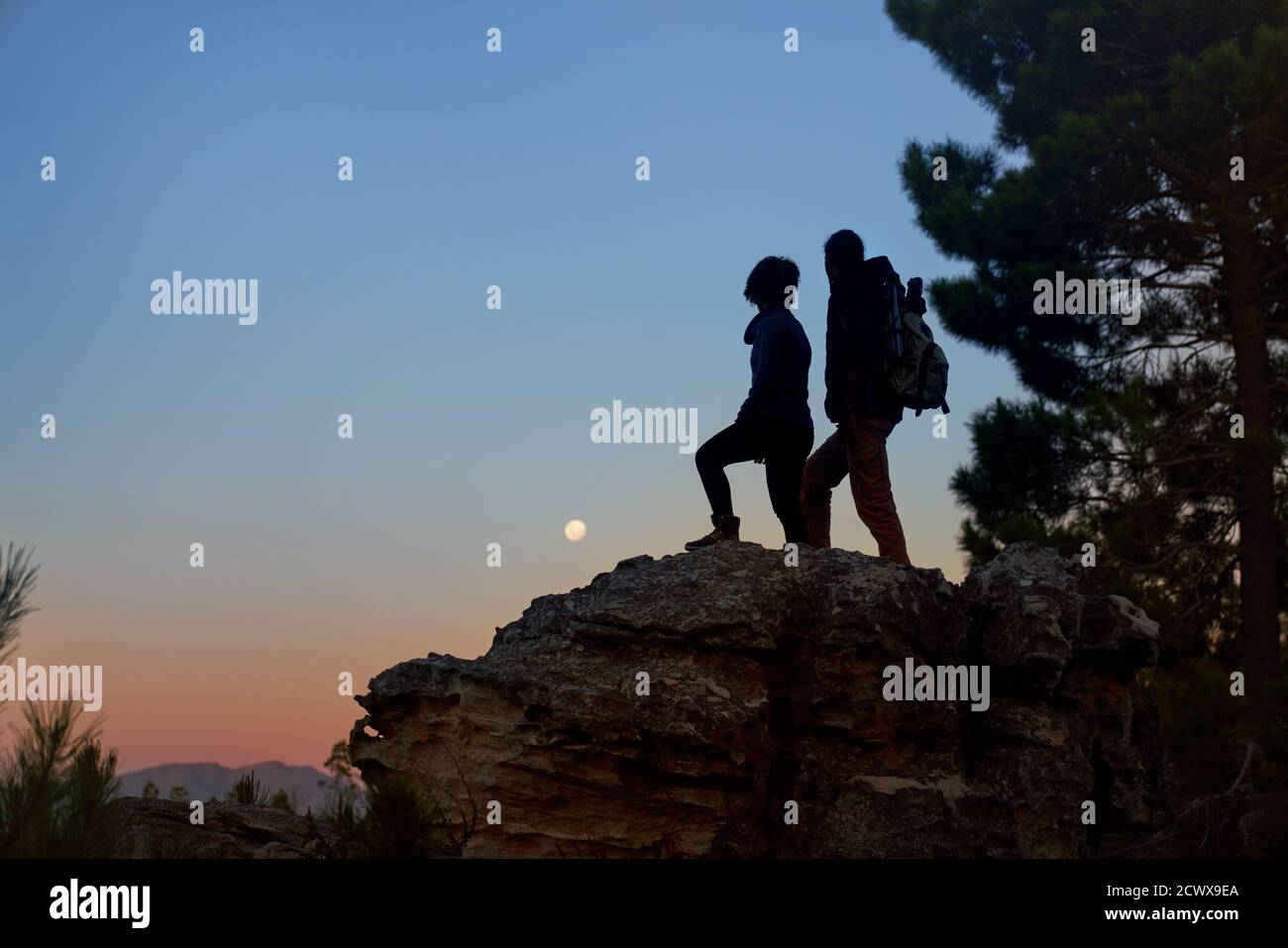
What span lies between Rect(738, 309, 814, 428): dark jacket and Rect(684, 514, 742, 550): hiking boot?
0.67 metres

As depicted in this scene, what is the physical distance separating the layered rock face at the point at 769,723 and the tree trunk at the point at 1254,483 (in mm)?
9156

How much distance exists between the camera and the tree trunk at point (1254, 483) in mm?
16031

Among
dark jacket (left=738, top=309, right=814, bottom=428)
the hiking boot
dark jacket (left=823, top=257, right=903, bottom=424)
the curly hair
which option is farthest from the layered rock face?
the curly hair

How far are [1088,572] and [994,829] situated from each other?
9.27 metres

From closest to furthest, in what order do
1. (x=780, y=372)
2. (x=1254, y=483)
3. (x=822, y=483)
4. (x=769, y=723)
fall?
(x=769, y=723) < (x=780, y=372) < (x=822, y=483) < (x=1254, y=483)

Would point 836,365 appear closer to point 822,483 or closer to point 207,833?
point 822,483

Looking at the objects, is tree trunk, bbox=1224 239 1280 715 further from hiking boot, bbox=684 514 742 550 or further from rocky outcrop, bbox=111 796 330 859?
rocky outcrop, bbox=111 796 330 859

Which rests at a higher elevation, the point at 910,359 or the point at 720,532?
the point at 910,359

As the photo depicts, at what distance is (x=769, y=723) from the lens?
23.7ft

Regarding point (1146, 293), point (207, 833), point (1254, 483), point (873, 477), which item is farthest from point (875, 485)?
point (1146, 293)

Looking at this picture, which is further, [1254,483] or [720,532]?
[1254,483]

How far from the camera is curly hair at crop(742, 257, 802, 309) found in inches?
322

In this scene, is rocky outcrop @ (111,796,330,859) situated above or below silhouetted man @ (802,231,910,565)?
below

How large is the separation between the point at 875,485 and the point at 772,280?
1533mm
